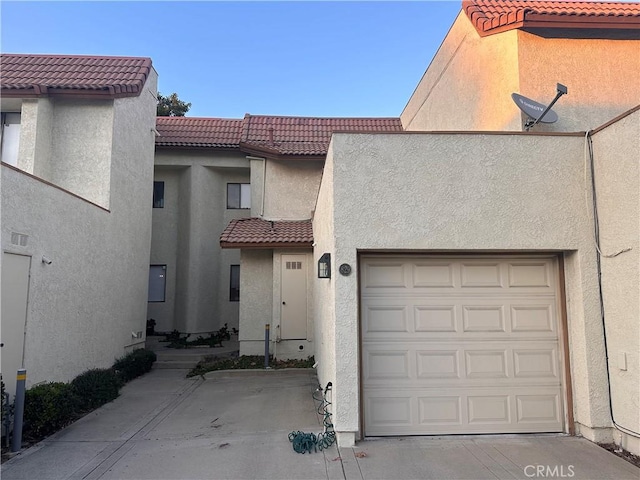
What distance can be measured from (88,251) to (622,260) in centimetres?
908

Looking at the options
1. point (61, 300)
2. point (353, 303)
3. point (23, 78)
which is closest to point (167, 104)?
point (23, 78)

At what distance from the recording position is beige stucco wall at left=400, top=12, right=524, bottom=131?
23.3 ft

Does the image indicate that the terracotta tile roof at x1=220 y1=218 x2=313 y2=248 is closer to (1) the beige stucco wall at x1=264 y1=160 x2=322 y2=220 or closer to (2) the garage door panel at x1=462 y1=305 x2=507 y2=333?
(1) the beige stucco wall at x1=264 y1=160 x2=322 y2=220

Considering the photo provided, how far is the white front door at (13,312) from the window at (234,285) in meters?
8.32

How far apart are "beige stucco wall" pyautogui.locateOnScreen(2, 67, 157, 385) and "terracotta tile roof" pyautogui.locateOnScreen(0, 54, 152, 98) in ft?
1.46

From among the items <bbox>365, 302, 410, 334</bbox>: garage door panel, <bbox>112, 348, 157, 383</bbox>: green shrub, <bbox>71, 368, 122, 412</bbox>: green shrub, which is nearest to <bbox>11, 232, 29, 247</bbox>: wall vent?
<bbox>71, 368, 122, 412</bbox>: green shrub

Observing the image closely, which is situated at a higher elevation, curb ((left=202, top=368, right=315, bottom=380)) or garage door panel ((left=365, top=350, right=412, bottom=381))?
garage door panel ((left=365, top=350, right=412, bottom=381))

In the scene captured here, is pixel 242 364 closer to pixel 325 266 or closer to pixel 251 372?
pixel 251 372

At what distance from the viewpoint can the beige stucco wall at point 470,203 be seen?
16.5ft

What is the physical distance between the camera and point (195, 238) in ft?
45.1

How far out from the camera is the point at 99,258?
340 inches

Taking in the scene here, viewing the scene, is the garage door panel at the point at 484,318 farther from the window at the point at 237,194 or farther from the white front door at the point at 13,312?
the window at the point at 237,194

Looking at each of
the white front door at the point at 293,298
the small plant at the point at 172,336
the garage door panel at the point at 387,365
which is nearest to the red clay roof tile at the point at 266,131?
the white front door at the point at 293,298

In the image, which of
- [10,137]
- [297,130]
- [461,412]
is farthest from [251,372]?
[297,130]
